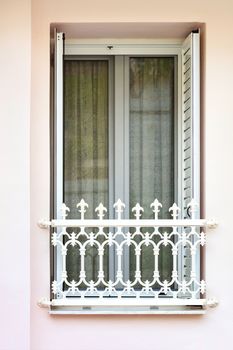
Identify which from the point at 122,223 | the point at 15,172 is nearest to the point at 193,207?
the point at 122,223

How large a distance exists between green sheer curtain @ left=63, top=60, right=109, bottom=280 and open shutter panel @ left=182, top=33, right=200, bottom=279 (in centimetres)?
67

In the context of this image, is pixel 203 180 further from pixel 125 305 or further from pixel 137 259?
pixel 125 305

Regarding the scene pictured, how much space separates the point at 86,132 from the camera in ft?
14.4

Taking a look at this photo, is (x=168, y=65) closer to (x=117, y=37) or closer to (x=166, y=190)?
(x=117, y=37)

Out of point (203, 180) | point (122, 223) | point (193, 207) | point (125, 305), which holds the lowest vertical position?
point (125, 305)

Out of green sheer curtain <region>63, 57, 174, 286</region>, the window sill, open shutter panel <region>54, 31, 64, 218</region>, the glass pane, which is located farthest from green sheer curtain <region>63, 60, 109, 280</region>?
the window sill

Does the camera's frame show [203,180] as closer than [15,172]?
No

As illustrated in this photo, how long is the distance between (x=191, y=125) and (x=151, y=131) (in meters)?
0.48

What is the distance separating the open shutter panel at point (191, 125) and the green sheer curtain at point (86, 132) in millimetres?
666

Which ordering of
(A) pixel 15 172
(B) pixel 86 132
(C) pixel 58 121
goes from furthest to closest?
(B) pixel 86 132 < (C) pixel 58 121 < (A) pixel 15 172

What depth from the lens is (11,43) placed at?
3.84 m

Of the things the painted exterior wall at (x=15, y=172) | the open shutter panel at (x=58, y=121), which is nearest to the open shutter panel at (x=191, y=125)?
the open shutter panel at (x=58, y=121)

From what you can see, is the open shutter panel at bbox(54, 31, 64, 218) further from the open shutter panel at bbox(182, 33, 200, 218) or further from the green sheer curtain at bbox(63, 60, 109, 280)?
the open shutter panel at bbox(182, 33, 200, 218)

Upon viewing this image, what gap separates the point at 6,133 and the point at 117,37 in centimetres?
126
